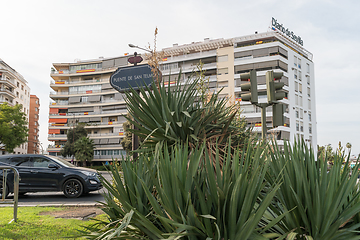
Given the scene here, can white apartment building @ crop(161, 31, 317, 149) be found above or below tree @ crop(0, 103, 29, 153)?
above

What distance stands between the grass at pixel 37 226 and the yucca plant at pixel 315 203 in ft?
9.56

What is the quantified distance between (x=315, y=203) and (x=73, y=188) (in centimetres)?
914

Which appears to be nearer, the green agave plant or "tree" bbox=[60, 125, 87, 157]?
the green agave plant

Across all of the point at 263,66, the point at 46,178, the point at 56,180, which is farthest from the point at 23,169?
the point at 263,66

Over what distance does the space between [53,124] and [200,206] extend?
243 ft

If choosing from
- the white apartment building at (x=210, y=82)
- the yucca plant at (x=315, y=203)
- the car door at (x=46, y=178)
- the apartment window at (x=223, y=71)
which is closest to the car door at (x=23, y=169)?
the car door at (x=46, y=178)

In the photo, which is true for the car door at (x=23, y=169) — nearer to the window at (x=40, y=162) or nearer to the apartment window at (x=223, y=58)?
the window at (x=40, y=162)

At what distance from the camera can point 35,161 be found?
32.3 feet

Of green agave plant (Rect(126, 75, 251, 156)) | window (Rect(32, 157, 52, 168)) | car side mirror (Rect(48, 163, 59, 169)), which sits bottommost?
car side mirror (Rect(48, 163, 59, 169))

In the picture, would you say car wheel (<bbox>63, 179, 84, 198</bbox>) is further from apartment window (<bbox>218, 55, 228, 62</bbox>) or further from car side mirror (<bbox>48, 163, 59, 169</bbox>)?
apartment window (<bbox>218, 55, 228, 62</bbox>)

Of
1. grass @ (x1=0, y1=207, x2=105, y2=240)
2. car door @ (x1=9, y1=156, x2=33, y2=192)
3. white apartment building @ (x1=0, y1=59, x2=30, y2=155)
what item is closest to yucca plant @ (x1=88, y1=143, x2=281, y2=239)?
grass @ (x1=0, y1=207, x2=105, y2=240)

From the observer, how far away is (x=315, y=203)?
1797 millimetres

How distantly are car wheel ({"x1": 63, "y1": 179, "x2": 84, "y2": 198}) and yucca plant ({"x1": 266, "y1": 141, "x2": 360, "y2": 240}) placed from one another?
28.3ft

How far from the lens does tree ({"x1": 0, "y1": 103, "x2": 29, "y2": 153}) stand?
41.6 meters
